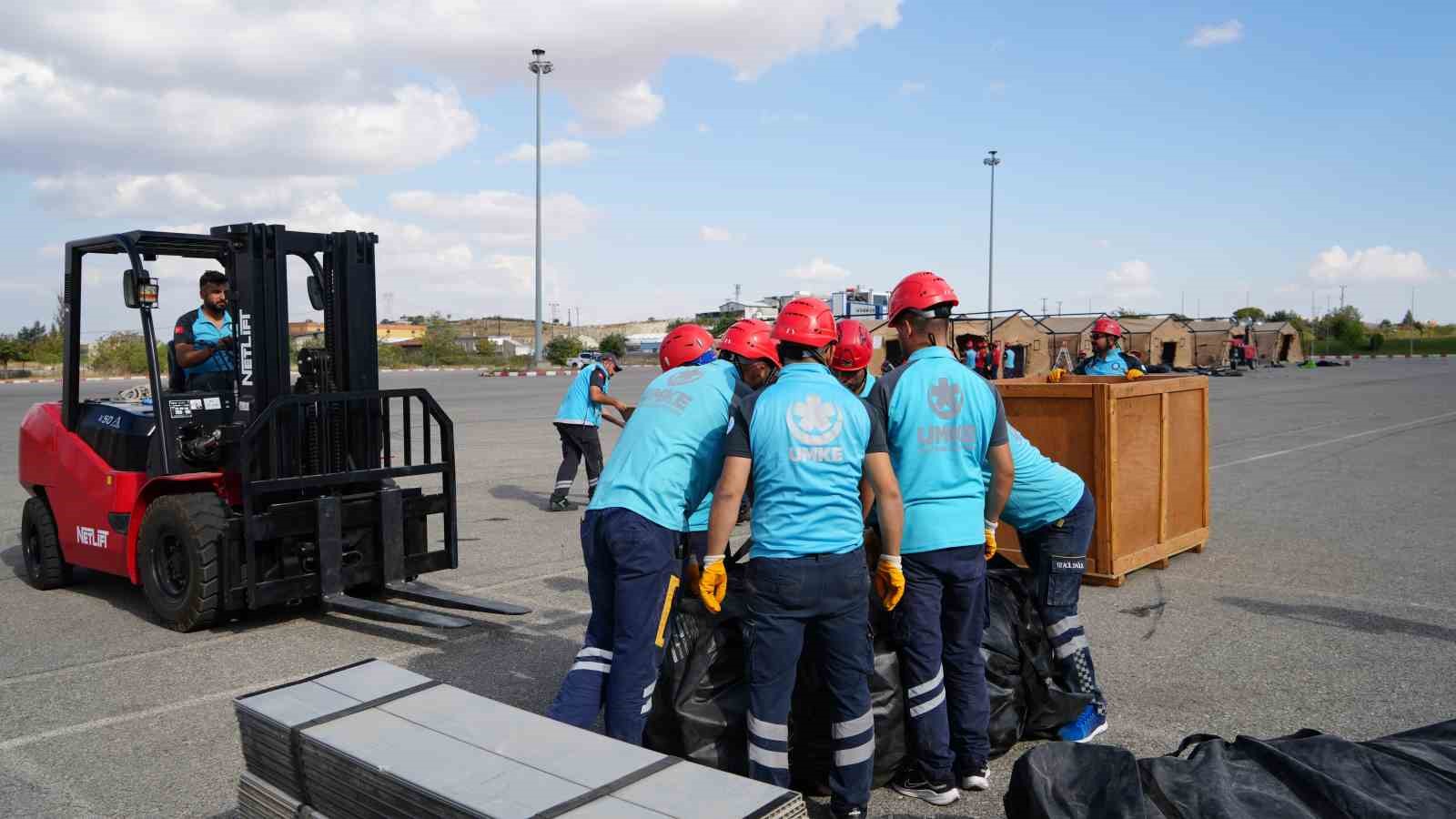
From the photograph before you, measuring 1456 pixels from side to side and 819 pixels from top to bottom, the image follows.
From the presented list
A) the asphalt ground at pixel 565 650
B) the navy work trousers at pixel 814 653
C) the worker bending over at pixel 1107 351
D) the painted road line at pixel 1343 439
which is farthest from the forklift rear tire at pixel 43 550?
the painted road line at pixel 1343 439

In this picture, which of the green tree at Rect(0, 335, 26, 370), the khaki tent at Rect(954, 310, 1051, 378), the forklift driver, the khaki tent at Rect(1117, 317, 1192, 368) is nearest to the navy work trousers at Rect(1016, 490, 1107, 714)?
the forklift driver

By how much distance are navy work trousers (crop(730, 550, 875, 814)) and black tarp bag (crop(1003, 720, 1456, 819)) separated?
67cm

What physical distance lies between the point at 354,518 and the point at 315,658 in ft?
3.42

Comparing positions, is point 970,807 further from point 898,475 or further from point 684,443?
point 684,443

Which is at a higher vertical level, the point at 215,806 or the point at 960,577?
the point at 960,577

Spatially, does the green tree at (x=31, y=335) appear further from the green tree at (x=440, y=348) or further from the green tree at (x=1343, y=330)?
the green tree at (x=1343, y=330)

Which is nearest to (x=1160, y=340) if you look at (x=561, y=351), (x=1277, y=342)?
(x=1277, y=342)

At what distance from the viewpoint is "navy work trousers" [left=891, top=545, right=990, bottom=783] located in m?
4.09

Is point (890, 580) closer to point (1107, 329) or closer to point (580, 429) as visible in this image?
point (1107, 329)

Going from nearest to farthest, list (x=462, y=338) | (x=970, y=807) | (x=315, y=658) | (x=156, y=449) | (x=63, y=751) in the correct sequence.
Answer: (x=970, y=807) → (x=63, y=751) → (x=315, y=658) → (x=156, y=449) → (x=462, y=338)

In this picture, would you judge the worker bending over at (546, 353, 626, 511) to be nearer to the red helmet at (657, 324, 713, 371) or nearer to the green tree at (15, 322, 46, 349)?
the red helmet at (657, 324, 713, 371)

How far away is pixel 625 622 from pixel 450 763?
1.31m

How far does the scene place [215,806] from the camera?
4117 millimetres

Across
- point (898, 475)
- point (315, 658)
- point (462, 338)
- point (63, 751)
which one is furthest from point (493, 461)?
point (462, 338)
